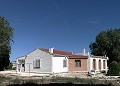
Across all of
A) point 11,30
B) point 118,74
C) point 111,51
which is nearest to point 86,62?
point 118,74

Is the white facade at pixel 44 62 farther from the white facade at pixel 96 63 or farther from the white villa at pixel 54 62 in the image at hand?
the white facade at pixel 96 63

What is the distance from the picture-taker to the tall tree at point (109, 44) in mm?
77875

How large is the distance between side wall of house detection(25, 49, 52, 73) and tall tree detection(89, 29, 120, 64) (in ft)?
96.6

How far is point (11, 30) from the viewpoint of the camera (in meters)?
54.2

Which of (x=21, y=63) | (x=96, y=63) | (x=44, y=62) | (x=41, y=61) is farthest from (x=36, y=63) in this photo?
(x=96, y=63)

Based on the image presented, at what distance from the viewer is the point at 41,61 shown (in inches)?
2084

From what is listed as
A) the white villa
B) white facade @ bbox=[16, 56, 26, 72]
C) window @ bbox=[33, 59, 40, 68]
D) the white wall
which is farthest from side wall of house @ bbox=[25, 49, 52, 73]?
white facade @ bbox=[16, 56, 26, 72]

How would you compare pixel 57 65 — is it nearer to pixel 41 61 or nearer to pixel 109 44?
pixel 41 61

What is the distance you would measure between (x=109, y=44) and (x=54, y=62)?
3127 cm

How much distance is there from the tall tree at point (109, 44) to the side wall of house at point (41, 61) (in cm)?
2944

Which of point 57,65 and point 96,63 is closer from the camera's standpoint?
point 57,65

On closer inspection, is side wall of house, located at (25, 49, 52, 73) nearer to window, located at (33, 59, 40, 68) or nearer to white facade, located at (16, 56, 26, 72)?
window, located at (33, 59, 40, 68)

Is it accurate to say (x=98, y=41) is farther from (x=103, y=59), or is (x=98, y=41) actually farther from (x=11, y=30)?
(x=11, y=30)

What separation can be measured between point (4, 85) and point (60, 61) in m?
27.4
